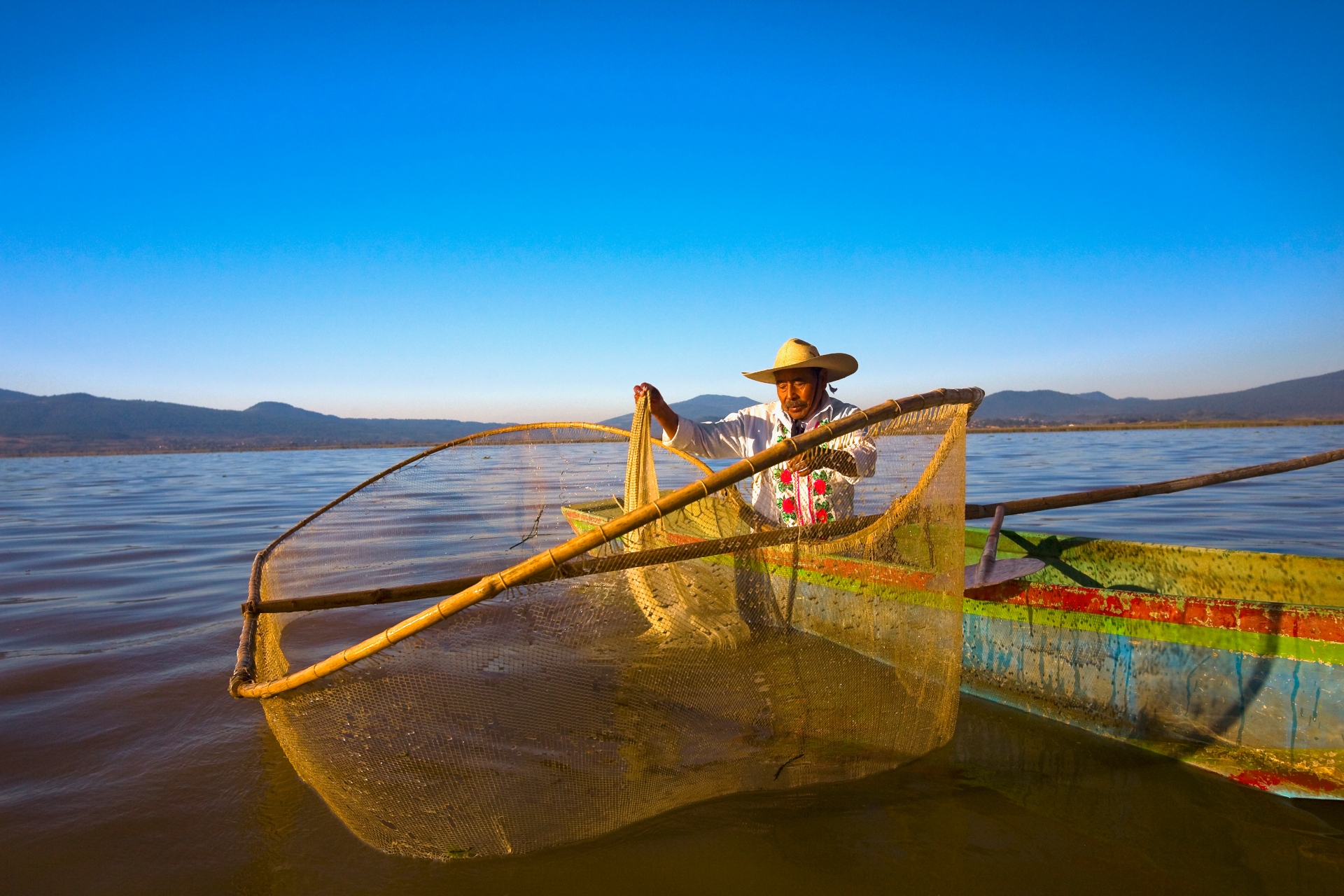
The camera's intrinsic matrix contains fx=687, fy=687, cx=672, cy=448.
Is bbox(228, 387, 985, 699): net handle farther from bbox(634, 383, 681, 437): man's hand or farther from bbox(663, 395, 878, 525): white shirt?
bbox(634, 383, 681, 437): man's hand

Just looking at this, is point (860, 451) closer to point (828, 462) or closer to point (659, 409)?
point (828, 462)

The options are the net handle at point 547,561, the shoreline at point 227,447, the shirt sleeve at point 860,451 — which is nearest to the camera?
the net handle at point 547,561

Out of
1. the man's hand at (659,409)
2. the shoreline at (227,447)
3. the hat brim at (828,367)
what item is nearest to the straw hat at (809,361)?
the hat brim at (828,367)

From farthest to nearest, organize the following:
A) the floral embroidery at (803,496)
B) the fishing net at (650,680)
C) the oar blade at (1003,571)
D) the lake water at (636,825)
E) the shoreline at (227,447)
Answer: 1. the shoreline at (227,447)
2. the oar blade at (1003,571)
3. the floral embroidery at (803,496)
4. the lake water at (636,825)
5. the fishing net at (650,680)

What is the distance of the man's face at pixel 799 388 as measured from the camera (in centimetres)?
353

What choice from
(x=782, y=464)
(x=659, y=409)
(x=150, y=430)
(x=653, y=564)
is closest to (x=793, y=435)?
(x=782, y=464)

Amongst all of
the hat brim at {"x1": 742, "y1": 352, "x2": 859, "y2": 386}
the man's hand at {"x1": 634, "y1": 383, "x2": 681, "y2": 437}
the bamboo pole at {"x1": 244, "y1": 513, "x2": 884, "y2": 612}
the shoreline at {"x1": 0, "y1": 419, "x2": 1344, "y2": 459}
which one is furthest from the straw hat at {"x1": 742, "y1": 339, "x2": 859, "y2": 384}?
the shoreline at {"x1": 0, "y1": 419, "x2": 1344, "y2": 459}

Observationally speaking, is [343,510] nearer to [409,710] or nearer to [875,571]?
[409,710]

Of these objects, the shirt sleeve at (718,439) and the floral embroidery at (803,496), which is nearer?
the floral embroidery at (803,496)

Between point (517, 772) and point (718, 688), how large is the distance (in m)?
0.70

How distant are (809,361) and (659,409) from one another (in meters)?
0.79

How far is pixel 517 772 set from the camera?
Answer: 2.22 meters

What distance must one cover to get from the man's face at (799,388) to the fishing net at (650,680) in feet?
2.79

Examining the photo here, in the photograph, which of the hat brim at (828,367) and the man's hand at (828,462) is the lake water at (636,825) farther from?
the hat brim at (828,367)
